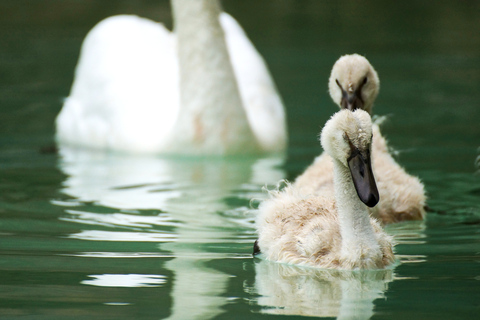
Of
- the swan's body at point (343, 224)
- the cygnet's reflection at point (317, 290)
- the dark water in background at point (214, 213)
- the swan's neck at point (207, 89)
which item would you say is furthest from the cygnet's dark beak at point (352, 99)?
the swan's neck at point (207, 89)

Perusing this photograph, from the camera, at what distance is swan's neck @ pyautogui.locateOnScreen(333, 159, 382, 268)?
16.5 feet

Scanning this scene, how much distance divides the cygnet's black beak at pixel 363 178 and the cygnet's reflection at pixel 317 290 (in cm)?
42

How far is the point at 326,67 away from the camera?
14398 mm

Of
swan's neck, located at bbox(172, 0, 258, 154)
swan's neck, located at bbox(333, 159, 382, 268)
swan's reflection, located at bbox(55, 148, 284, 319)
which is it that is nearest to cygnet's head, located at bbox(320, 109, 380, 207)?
swan's neck, located at bbox(333, 159, 382, 268)

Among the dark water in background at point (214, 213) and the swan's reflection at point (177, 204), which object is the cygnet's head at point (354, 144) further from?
the swan's reflection at point (177, 204)

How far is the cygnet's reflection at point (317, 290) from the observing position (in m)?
4.34

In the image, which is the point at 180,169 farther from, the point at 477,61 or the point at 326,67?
the point at 477,61

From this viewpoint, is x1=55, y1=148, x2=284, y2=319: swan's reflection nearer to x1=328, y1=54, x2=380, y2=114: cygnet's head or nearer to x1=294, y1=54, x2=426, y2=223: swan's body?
x1=294, y1=54, x2=426, y2=223: swan's body

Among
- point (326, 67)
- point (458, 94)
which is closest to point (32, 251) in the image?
point (458, 94)

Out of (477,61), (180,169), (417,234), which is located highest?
(477,61)

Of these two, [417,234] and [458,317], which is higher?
[417,234]

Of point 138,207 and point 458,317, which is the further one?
point 138,207

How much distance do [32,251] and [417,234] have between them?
2.42m

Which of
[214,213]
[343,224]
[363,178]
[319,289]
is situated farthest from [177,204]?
[319,289]
